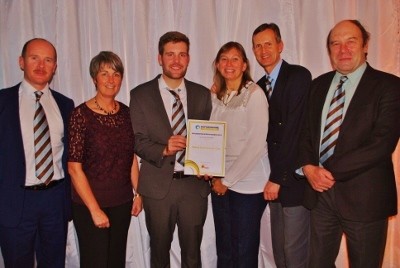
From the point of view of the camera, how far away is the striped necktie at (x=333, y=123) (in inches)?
84.3

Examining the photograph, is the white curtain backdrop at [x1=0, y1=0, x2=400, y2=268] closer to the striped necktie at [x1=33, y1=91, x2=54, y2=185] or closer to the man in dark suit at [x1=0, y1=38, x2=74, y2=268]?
the man in dark suit at [x1=0, y1=38, x2=74, y2=268]

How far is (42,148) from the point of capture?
7.73ft

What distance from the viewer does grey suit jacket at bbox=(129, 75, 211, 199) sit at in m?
2.36

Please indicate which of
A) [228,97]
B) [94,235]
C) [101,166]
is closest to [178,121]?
[228,97]

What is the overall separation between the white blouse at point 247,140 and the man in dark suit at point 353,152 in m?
0.28

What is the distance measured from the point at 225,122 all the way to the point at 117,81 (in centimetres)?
77

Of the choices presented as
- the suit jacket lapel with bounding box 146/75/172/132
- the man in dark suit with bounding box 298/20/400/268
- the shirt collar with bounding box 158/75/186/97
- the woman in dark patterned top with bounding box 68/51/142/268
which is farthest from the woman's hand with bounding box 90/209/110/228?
the man in dark suit with bounding box 298/20/400/268

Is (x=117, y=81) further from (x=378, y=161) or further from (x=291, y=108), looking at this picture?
(x=378, y=161)

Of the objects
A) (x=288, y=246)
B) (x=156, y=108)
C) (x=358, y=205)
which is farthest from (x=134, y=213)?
(x=358, y=205)

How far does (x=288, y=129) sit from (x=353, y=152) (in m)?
0.44

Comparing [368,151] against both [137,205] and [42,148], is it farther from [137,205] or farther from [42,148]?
[42,148]

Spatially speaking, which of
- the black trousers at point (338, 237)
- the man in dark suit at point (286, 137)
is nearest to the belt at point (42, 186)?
the man in dark suit at point (286, 137)

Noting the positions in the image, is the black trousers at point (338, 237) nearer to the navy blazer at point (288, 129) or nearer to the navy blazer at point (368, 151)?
the navy blazer at point (368, 151)

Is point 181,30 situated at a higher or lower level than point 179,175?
higher
